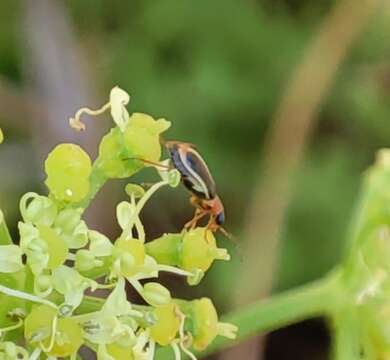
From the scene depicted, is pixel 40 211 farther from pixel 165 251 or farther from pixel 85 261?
pixel 165 251

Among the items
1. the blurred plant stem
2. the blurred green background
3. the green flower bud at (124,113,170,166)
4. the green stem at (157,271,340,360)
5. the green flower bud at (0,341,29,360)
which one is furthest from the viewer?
the blurred green background

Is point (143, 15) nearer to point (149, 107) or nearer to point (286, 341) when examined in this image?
point (149, 107)

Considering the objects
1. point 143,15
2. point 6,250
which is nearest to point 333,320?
point 6,250

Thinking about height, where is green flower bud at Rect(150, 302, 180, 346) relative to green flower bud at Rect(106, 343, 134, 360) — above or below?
above

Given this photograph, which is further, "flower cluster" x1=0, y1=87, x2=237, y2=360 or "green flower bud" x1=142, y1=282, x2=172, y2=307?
"green flower bud" x1=142, y1=282, x2=172, y2=307

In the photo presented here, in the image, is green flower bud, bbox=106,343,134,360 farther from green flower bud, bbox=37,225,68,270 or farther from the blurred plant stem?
the blurred plant stem

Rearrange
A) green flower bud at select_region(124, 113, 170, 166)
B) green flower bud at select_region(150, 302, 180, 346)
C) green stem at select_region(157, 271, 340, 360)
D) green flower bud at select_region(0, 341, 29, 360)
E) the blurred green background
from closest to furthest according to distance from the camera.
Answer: green flower bud at select_region(0, 341, 29, 360)
green flower bud at select_region(150, 302, 180, 346)
green flower bud at select_region(124, 113, 170, 166)
green stem at select_region(157, 271, 340, 360)
the blurred green background

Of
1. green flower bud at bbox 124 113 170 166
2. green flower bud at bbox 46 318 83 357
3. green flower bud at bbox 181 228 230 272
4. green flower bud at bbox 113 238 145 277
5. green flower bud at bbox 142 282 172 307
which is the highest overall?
green flower bud at bbox 124 113 170 166

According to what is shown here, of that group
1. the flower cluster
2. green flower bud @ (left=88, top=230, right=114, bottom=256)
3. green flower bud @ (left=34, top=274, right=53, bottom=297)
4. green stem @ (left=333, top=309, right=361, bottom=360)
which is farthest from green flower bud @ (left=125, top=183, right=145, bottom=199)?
green stem @ (left=333, top=309, right=361, bottom=360)
